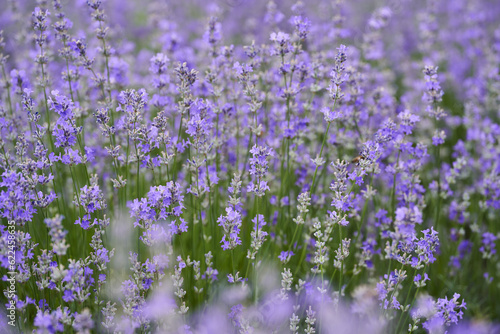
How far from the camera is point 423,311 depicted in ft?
7.80

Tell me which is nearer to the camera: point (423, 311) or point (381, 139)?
point (423, 311)

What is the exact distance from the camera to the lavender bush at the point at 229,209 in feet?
7.89

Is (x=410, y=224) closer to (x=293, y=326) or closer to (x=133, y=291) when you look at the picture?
(x=293, y=326)

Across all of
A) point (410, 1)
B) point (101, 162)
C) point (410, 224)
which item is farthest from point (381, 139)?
point (410, 1)

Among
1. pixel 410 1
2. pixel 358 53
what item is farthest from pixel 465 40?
pixel 410 1

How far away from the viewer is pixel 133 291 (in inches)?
88.7

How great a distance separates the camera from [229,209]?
244cm

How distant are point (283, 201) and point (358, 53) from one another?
3927 mm

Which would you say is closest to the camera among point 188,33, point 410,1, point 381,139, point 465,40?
point 381,139

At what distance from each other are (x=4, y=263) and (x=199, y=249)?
4.20 feet

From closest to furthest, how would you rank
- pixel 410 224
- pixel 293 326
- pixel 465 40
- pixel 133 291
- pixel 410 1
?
Result: pixel 410 224, pixel 133 291, pixel 293 326, pixel 465 40, pixel 410 1

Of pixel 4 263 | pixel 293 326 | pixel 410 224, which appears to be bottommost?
pixel 293 326

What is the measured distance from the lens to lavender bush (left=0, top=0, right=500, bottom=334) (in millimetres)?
2404

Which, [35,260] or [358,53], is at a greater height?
[358,53]
